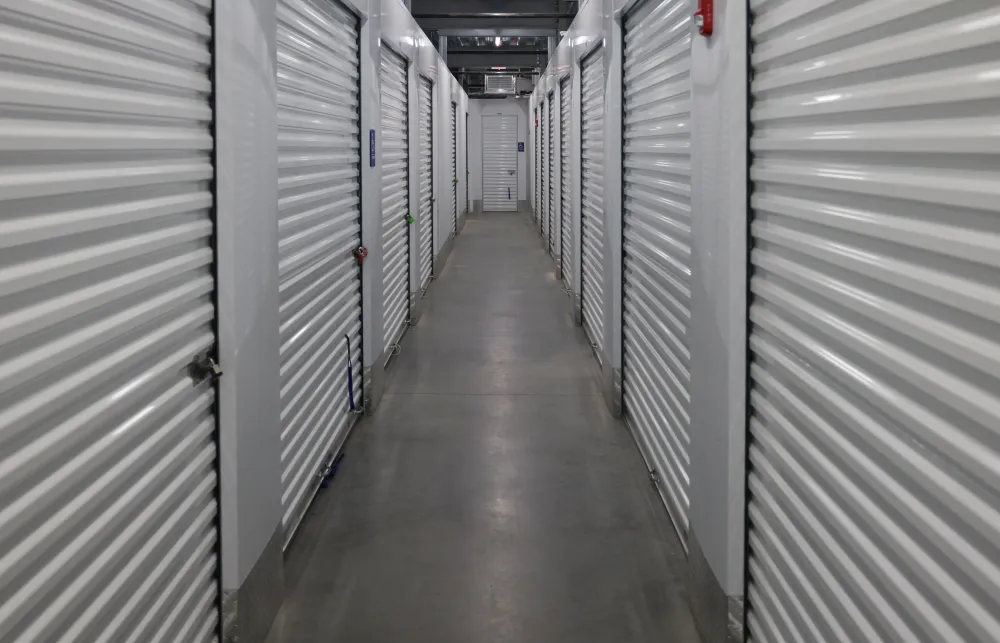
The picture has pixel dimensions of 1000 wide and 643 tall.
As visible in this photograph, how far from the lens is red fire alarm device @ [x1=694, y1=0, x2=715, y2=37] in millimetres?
2965

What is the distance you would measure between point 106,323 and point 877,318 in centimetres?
172

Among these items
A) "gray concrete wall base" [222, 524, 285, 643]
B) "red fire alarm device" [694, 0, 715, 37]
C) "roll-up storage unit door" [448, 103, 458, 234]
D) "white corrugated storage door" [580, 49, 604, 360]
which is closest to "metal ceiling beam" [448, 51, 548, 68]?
"roll-up storage unit door" [448, 103, 458, 234]

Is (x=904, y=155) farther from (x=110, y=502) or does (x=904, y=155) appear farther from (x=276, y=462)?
(x=276, y=462)

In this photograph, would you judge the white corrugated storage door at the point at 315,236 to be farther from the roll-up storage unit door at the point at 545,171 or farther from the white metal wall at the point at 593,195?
the roll-up storage unit door at the point at 545,171

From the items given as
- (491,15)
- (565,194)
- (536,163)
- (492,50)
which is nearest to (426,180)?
(565,194)

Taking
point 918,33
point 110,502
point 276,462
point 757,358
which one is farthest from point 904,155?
point 276,462

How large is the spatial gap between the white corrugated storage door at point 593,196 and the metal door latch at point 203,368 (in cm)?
401

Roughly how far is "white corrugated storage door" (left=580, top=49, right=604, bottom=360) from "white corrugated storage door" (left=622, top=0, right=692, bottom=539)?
3.80 ft

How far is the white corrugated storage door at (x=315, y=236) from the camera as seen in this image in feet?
12.6

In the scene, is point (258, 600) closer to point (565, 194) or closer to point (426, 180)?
point (426, 180)

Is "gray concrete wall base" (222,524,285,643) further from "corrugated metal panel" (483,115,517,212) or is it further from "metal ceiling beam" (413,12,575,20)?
"corrugated metal panel" (483,115,517,212)

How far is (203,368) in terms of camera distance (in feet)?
8.84

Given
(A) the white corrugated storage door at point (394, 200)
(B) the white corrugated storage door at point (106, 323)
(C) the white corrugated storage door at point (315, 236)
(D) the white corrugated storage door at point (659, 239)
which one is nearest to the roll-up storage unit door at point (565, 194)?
(A) the white corrugated storage door at point (394, 200)

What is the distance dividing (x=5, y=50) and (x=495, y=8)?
1279 cm
